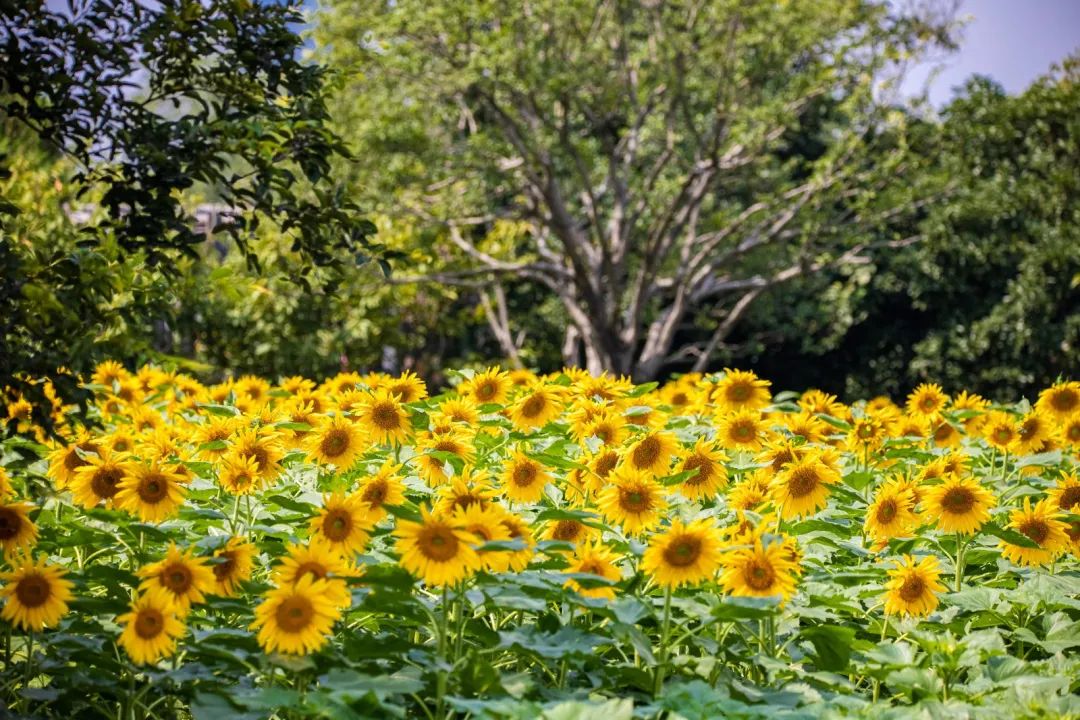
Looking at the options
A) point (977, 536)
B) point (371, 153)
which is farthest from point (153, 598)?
point (371, 153)

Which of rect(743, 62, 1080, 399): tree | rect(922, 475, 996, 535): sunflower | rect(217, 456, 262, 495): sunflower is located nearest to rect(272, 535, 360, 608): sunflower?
rect(217, 456, 262, 495): sunflower

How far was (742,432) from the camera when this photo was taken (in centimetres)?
331

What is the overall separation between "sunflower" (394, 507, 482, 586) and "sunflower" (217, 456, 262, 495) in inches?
27.2

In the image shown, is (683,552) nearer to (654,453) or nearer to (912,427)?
(654,453)

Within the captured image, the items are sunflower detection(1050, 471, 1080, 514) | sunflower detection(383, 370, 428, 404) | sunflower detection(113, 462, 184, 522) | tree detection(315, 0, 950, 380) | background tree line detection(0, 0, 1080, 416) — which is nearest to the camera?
sunflower detection(113, 462, 184, 522)

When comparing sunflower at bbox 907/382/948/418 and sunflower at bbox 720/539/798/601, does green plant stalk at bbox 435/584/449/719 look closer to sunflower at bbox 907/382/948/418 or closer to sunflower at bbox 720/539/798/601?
sunflower at bbox 720/539/798/601

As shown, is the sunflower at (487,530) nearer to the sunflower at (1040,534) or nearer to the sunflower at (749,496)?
the sunflower at (749,496)

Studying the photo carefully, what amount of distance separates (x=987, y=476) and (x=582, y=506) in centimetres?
177

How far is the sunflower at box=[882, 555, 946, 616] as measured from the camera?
2.50 metres

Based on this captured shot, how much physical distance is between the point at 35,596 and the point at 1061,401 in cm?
352

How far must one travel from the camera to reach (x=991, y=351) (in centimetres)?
1454

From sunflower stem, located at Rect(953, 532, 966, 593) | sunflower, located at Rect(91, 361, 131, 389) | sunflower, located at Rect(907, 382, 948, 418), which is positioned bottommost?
sunflower stem, located at Rect(953, 532, 966, 593)

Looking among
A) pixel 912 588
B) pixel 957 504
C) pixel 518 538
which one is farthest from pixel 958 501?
pixel 518 538

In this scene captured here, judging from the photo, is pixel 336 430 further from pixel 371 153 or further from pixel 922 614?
pixel 371 153
